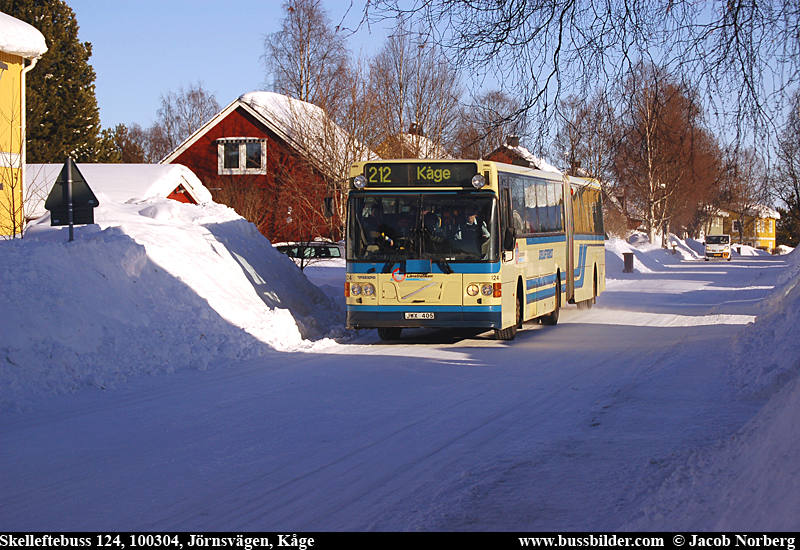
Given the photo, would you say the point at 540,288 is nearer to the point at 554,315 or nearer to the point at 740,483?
the point at 554,315

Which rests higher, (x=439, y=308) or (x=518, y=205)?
(x=518, y=205)

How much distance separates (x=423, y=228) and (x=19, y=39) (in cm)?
1727

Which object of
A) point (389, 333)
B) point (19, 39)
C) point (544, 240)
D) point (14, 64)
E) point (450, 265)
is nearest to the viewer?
point (450, 265)

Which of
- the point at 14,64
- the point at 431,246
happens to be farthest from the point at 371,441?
the point at 14,64

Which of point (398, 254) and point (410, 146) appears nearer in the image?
point (398, 254)

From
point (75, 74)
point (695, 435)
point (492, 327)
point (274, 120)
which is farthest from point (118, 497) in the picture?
point (75, 74)

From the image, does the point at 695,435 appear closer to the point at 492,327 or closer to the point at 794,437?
the point at 794,437

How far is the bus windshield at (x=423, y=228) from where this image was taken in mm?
14914

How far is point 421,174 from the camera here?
1527cm

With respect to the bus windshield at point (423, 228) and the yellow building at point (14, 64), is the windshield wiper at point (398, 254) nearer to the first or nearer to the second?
the bus windshield at point (423, 228)

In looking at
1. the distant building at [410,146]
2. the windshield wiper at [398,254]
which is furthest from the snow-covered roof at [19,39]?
the windshield wiper at [398,254]

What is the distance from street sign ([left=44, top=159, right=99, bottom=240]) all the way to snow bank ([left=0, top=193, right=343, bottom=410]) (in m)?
0.43

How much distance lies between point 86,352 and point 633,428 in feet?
24.4

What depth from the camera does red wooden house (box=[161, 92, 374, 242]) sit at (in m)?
36.1
